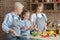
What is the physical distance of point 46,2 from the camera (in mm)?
4203

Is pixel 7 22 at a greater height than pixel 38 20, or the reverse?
pixel 7 22

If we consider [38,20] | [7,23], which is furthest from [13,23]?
[38,20]

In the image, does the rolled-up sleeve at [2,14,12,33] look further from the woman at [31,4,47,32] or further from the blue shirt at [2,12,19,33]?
the woman at [31,4,47,32]

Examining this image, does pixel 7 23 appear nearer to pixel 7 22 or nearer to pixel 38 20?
pixel 7 22

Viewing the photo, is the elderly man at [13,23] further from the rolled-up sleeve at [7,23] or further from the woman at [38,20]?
the woman at [38,20]

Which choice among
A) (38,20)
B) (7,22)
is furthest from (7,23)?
(38,20)

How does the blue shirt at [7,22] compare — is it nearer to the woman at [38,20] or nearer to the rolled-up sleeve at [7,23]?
the rolled-up sleeve at [7,23]

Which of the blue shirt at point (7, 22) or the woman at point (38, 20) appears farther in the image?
the woman at point (38, 20)

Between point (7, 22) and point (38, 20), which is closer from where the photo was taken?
point (7, 22)

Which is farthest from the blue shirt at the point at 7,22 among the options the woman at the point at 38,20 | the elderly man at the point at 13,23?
the woman at the point at 38,20

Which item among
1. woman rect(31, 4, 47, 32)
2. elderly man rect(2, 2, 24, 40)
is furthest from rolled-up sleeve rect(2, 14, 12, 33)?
woman rect(31, 4, 47, 32)

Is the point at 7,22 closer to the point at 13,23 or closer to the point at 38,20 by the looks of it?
the point at 13,23

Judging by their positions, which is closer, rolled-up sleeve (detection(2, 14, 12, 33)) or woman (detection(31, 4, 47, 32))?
rolled-up sleeve (detection(2, 14, 12, 33))

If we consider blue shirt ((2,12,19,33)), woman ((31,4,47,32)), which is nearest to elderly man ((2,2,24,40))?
blue shirt ((2,12,19,33))
